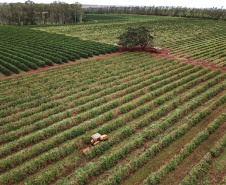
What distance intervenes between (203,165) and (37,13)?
122 meters

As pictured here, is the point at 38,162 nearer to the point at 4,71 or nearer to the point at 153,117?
the point at 153,117

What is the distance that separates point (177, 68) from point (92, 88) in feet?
51.0

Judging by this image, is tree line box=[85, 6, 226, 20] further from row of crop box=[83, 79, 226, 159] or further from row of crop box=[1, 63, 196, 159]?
row of crop box=[1, 63, 196, 159]

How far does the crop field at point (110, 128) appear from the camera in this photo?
996 cm

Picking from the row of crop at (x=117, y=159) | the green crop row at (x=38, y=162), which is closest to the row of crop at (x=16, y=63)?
the green crop row at (x=38, y=162)

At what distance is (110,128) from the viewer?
1344cm

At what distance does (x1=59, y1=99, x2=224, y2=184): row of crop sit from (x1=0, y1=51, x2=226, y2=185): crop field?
56 mm

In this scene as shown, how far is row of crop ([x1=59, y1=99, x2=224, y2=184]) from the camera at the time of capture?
9.49 metres

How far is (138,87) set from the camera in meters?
20.8

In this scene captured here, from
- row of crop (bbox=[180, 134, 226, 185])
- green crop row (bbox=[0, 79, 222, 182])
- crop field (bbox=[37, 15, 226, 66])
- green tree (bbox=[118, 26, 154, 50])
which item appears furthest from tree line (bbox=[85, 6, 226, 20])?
green crop row (bbox=[0, 79, 222, 182])

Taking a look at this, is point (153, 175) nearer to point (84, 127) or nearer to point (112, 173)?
point (112, 173)

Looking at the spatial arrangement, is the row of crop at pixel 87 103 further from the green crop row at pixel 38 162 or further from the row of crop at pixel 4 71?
the row of crop at pixel 4 71

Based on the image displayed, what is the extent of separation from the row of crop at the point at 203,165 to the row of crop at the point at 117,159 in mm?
2344

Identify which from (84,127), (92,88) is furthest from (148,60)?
(84,127)
